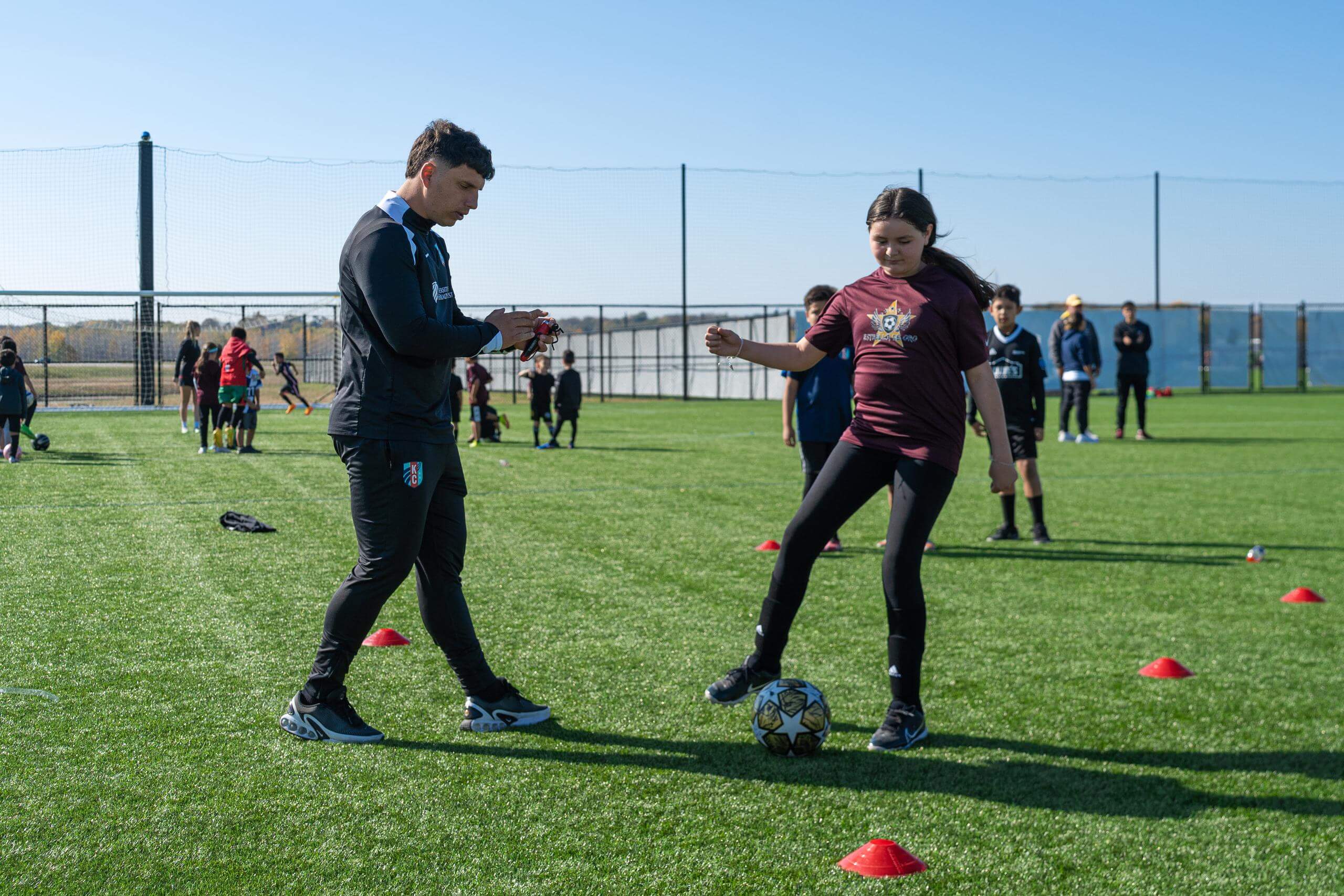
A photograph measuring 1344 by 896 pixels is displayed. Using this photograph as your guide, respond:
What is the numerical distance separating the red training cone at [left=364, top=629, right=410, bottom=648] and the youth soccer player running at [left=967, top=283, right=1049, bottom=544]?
15.8 feet

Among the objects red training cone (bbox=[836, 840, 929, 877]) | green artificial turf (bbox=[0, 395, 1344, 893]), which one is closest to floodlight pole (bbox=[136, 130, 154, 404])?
green artificial turf (bbox=[0, 395, 1344, 893])

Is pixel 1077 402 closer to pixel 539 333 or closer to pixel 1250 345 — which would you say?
pixel 539 333

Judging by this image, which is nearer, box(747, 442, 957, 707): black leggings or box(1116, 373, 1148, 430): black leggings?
box(747, 442, 957, 707): black leggings

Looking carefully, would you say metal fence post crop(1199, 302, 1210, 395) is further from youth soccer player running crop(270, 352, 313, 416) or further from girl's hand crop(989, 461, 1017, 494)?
girl's hand crop(989, 461, 1017, 494)

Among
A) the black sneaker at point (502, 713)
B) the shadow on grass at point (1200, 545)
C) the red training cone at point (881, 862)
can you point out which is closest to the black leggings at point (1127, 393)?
the shadow on grass at point (1200, 545)

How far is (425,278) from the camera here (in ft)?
12.7

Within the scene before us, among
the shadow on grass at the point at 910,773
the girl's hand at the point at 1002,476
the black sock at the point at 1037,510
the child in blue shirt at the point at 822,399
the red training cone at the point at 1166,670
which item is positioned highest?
the child in blue shirt at the point at 822,399

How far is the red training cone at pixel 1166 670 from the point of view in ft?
16.6

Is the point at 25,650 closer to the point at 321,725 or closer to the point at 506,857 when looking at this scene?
the point at 321,725

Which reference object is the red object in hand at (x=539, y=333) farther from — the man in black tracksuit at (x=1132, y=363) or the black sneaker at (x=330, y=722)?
the man in black tracksuit at (x=1132, y=363)

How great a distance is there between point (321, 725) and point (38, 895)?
3.97 feet

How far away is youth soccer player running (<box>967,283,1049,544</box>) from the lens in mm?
8656

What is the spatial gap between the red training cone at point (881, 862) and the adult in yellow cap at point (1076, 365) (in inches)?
581

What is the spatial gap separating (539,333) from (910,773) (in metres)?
1.93
